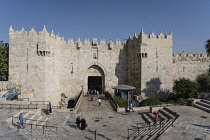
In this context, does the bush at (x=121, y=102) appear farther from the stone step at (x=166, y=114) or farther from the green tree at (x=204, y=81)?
the green tree at (x=204, y=81)

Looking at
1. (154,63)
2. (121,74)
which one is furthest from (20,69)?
(154,63)

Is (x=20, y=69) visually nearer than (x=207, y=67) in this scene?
Yes

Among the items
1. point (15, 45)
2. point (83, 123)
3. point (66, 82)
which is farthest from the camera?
point (66, 82)

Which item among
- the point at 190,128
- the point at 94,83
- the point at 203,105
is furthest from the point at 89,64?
the point at 190,128

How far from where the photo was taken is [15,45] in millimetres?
21953

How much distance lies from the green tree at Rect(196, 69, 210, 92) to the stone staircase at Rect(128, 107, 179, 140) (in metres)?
12.5

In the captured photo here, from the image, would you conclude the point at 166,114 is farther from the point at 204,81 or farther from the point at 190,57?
the point at 190,57

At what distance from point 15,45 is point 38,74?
4.56 meters

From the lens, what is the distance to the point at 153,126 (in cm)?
1276

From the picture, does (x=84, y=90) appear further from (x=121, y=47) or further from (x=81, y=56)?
(x=121, y=47)

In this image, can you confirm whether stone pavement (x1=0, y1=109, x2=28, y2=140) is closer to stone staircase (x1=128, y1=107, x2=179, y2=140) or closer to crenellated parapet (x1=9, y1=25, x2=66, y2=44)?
stone staircase (x1=128, y1=107, x2=179, y2=140)

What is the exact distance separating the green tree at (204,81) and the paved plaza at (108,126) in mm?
12753

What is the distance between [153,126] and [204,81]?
17676 millimetres

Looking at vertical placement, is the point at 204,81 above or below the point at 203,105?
above
